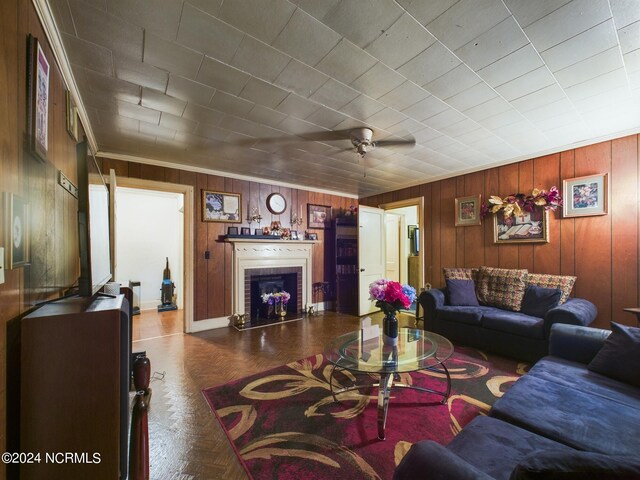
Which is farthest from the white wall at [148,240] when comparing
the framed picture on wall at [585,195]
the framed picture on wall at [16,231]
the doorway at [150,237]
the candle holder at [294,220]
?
the framed picture on wall at [585,195]

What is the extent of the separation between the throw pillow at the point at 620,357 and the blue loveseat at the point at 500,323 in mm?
929

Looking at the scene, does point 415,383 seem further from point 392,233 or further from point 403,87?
point 392,233

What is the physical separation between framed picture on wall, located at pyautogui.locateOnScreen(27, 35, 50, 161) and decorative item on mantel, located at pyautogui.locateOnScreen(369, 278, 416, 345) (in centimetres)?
224

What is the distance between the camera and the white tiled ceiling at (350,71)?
1.43m

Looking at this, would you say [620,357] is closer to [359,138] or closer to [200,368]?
[359,138]

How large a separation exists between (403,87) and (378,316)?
12.9 ft

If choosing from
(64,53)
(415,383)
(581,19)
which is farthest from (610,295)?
(64,53)

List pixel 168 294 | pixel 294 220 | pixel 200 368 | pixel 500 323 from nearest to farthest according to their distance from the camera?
pixel 200 368, pixel 500 323, pixel 294 220, pixel 168 294

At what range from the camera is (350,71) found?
188 centimetres

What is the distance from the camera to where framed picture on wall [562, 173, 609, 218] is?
305cm

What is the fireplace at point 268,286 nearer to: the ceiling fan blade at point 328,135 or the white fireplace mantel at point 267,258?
the white fireplace mantel at point 267,258

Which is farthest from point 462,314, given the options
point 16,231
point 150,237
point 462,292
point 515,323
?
point 150,237

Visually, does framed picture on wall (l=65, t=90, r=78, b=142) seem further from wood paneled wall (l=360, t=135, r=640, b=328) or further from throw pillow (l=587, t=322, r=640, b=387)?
wood paneled wall (l=360, t=135, r=640, b=328)

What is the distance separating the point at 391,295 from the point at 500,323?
1715mm
